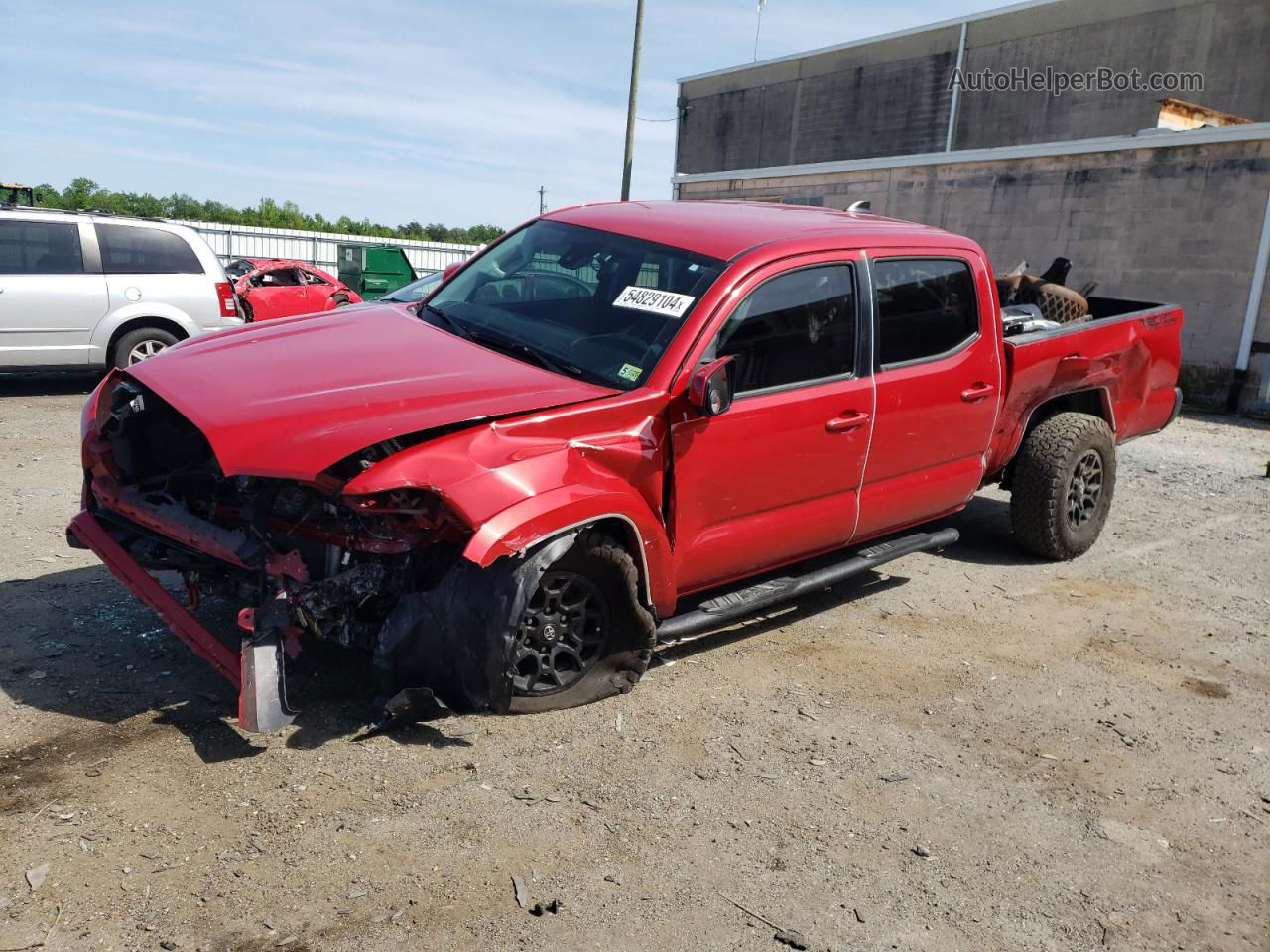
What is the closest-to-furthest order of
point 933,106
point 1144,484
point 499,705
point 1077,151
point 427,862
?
point 427,862 < point 499,705 < point 1144,484 < point 1077,151 < point 933,106

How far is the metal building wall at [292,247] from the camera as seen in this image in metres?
30.8

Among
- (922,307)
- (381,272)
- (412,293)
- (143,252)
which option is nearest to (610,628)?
(922,307)

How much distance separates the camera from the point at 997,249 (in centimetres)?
1709

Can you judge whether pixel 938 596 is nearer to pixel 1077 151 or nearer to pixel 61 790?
pixel 61 790

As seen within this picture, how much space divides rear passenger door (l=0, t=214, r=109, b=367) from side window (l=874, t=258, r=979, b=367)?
27.1ft

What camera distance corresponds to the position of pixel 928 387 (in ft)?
15.8

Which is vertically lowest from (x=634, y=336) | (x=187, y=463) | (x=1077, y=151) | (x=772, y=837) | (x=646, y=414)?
(x=772, y=837)

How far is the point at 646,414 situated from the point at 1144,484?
650 centimetres

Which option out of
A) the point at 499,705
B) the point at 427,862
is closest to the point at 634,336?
the point at 499,705

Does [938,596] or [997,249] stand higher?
[997,249]

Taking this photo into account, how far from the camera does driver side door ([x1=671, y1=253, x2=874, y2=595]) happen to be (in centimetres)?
395

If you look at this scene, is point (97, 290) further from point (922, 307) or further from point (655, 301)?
point (922, 307)

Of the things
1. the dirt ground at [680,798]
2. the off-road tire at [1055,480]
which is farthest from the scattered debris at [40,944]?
the off-road tire at [1055,480]

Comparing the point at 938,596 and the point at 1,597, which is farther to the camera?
the point at 938,596
